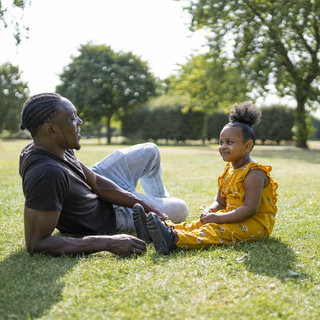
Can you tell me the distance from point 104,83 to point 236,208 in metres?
41.7

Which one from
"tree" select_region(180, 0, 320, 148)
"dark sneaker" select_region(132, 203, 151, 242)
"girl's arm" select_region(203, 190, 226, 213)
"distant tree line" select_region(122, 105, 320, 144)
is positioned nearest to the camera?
"dark sneaker" select_region(132, 203, 151, 242)

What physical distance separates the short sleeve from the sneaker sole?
866 mm

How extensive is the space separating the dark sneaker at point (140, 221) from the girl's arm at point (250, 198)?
78cm

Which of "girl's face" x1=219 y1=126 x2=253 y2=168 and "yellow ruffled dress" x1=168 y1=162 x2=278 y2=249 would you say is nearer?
"yellow ruffled dress" x1=168 y1=162 x2=278 y2=249

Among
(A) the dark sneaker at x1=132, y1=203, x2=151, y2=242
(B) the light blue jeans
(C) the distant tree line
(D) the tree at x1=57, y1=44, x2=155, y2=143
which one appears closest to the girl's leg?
(A) the dark sneaker at x1=132, y1=203, x2=151, y2=242

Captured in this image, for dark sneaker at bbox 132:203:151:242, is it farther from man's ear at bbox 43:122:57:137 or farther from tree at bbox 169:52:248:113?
tree at bbox 169:52:248:113

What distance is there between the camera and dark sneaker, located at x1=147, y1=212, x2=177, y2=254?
142 inches

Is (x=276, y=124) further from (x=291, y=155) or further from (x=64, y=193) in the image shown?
(x=64, y=193)

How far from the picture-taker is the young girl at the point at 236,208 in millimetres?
3771

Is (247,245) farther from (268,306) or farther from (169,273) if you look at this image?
(268,306)

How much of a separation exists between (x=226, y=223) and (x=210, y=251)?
370mm

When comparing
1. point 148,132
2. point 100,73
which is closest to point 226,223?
point 148,132

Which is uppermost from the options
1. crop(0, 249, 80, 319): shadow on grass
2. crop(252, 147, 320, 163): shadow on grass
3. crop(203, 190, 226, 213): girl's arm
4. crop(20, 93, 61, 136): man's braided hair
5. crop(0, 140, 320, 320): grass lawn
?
crop(20, 93, 61, 136): man's braided hair

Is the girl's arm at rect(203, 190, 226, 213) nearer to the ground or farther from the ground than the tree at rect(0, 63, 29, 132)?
nearer to the ground
